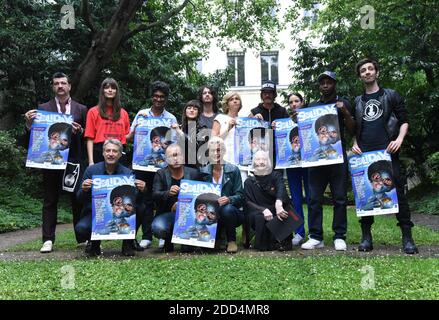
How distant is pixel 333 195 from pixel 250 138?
1453mm

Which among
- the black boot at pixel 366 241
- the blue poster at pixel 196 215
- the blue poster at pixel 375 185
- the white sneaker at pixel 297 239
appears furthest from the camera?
the white sneaker at pixel 297 239

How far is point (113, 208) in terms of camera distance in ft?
19.5

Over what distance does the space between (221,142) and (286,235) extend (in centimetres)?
147

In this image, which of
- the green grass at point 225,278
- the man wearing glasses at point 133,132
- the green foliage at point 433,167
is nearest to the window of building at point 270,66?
the green foliage at point 433,167

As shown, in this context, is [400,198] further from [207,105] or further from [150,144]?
[150,144]

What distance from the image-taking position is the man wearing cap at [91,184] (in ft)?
19.9

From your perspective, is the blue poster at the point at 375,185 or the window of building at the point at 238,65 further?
the window of building at the point at 238,65

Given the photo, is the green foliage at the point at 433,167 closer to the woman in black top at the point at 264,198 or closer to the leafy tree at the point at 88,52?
the leafy tree at the point at 88,52

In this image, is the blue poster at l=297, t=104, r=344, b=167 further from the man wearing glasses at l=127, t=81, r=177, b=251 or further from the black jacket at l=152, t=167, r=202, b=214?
the man wearing glasses at l=127, t=81, r=177, b=251

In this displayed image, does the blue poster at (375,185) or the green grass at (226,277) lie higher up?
the blue poster at (375,185)

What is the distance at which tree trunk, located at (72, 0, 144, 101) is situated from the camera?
1244 centimetres

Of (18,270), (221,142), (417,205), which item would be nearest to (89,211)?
(18,270)

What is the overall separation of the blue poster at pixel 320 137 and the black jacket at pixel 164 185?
148 centimetres

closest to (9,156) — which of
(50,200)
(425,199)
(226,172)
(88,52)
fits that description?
(88,52)
